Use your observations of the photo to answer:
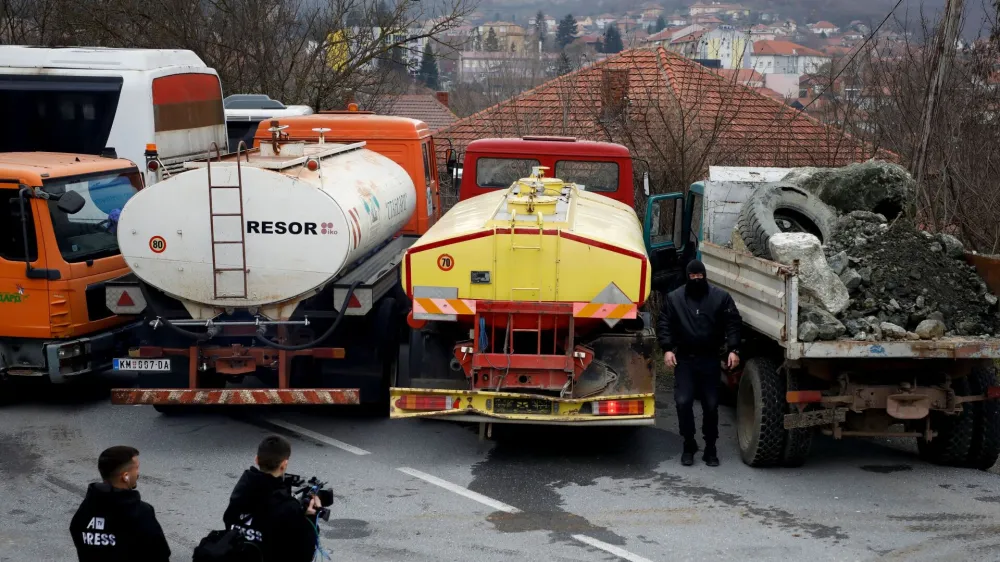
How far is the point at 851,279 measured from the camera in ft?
28.2

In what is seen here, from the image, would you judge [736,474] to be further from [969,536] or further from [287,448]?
[287,448]

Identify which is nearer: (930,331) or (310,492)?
(310,492)

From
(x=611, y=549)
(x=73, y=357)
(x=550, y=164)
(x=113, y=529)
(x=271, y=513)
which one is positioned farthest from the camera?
(x=550, y=164)

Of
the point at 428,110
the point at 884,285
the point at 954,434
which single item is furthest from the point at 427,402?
the point at 428,110

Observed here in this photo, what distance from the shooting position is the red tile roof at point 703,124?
48.8ft

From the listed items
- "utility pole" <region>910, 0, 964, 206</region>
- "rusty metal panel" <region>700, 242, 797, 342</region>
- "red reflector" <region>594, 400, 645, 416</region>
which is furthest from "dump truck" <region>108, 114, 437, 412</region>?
"utility pole" <region>910, 0, 964, 206</region>

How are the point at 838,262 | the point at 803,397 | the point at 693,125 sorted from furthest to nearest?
the point at 693,125, the point at 838,262, the point at 803,397

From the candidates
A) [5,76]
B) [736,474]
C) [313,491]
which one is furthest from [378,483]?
[5,76]

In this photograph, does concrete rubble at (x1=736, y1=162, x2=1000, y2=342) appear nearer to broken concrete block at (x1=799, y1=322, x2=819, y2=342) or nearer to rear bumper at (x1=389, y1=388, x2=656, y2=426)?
broken concrete block at (x1=799, y1=322, x2=819, y2=342)

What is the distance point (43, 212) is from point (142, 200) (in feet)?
5.41

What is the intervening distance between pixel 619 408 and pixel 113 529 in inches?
184

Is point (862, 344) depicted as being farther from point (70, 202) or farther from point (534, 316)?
point (70, 202)

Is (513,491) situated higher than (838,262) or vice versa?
(838,262)

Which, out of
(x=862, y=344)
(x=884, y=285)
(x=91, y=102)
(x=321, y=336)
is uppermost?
(x=91, y=102)
